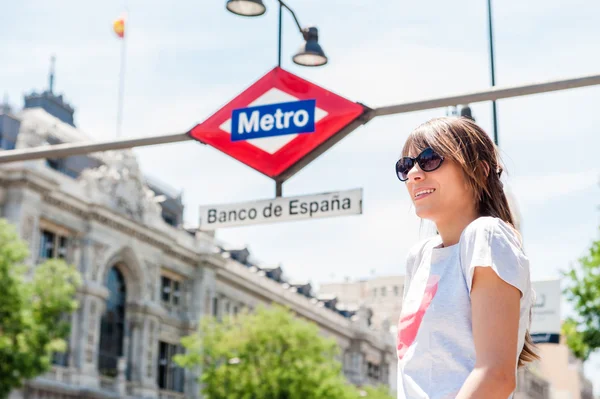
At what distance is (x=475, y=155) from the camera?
3.00 m

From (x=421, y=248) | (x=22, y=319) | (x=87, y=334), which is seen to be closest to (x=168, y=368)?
(x=87, y=334)

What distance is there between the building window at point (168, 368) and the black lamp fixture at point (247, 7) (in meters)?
44.4

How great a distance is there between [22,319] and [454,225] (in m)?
29.7

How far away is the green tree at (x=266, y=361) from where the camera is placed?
153ft

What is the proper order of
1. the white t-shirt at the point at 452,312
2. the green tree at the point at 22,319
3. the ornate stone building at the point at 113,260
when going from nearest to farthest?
the white t-shirt at the point at 452,312 < the green tree at the point at 22,319 < the ornate stone building at the point at 113,260

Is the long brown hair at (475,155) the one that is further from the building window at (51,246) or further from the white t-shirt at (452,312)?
the building window at (51,246)

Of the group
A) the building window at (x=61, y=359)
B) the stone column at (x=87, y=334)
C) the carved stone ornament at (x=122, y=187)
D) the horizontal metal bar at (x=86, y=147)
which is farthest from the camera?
the carved stone ornament at (x=122, y=187)

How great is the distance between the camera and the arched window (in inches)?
1950

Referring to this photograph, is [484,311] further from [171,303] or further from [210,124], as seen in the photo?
[171,303]

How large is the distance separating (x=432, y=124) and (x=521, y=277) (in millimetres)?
654

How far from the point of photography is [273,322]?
48.8m

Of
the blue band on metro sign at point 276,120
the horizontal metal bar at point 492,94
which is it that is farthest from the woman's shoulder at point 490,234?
the blue band on metro sign at point 276,120

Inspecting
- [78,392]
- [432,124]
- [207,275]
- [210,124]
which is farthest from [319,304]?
[432,124]

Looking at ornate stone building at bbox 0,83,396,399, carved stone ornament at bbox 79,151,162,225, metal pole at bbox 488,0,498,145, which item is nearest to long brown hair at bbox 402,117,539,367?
metal pole at bbox 488,0,498,145
